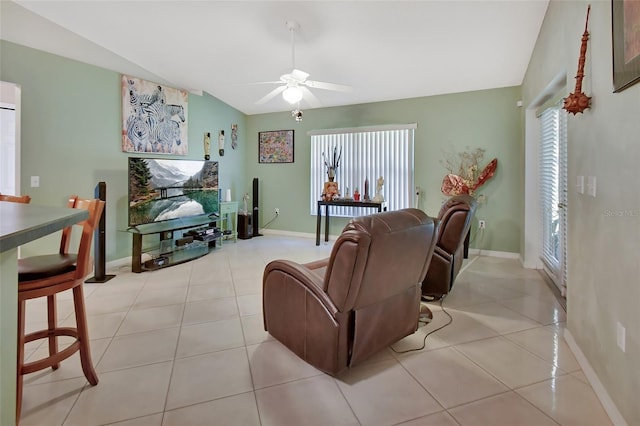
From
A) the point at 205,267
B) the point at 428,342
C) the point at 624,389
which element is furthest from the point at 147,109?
the point at 624,389

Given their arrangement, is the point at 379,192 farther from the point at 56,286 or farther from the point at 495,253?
the point at 56,286

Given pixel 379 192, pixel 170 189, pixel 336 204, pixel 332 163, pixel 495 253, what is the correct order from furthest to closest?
1. pixel 332 163
2. pixel 336 204
3. pixel 379 192
4. pixel 495 253
5. pixel 170 189

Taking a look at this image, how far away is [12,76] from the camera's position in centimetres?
322

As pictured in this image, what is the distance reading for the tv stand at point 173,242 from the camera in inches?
156

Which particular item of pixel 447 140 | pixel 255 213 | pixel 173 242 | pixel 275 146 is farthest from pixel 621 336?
pixel 275 146

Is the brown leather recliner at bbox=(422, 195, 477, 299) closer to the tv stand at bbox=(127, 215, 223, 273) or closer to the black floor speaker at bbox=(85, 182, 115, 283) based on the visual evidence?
the tv stand at bbox=(127, 215, 223, 273)

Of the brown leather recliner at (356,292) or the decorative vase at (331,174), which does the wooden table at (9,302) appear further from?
→ the decorative vase at (331,174)

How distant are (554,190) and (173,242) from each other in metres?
4.79

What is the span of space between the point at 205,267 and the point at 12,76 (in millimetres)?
2743

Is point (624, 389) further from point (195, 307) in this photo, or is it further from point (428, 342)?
point (195, 307)

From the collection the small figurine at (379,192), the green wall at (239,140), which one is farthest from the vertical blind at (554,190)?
the small figurine at (379,192)

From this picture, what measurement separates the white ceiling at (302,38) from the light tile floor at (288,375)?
2631 mm

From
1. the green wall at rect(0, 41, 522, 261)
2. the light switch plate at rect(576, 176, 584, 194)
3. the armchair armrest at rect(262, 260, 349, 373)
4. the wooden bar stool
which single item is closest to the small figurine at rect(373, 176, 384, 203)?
the green wall at rect(0, 41, 522, 261)

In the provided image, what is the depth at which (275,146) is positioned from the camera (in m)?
6.42
